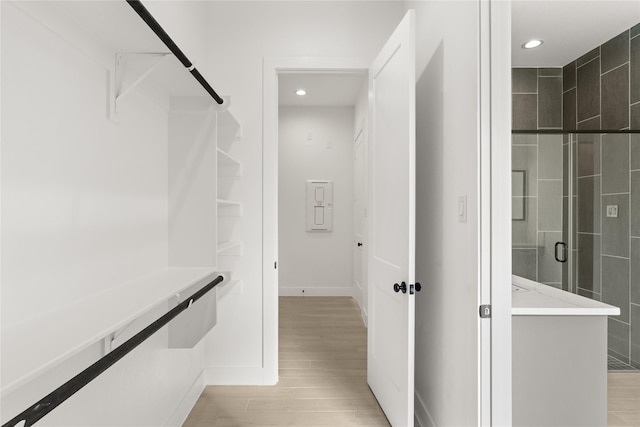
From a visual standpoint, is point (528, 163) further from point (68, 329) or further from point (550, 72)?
point (68, 329)

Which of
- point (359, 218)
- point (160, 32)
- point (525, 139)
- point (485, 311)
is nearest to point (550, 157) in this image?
point (525, 139)

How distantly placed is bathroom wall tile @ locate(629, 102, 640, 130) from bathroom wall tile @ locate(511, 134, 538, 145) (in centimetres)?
54

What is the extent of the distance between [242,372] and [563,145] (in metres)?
2.29

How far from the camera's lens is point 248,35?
247 cm

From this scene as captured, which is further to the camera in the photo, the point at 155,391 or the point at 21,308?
the point at 155,391

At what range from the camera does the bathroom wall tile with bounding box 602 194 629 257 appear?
3.18ft

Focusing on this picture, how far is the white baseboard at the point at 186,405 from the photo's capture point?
1912 mm

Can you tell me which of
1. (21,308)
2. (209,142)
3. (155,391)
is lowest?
(155,391)

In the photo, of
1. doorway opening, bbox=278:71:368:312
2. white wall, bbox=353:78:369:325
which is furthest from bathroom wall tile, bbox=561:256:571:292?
doorway opening, bbox=278:71:368:312

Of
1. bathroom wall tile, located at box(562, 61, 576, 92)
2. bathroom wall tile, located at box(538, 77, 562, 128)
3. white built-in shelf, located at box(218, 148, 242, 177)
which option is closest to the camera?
bathroom wall tile, located at box(562, 61, 576, 92)

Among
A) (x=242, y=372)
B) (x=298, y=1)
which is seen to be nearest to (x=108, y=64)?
(x=298, y=1)

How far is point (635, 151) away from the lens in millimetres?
931

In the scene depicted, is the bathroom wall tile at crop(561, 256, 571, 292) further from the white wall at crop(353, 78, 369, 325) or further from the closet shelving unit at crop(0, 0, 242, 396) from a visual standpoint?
the white wall at crop(353, 78, 369, 325)

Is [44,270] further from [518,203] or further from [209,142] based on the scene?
[518,203]
